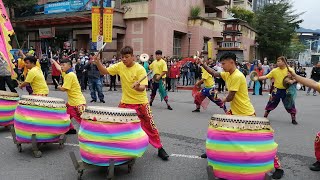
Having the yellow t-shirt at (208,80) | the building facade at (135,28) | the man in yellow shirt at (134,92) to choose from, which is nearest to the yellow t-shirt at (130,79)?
the man in yellow shirt at (134,92)

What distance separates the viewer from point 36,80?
6.55 m

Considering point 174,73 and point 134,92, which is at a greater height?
point 134,92

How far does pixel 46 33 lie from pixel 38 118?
23726 mm

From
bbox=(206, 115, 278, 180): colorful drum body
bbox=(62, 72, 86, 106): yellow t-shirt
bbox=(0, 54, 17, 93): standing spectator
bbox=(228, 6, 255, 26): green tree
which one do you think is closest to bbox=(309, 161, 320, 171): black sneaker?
bbox=(206, 115, 278, 180): colorful drum body

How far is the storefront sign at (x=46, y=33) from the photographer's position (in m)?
26.9

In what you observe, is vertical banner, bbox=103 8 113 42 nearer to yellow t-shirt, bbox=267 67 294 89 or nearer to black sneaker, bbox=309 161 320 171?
yellow t-shirt, bbox=267 67 294 89

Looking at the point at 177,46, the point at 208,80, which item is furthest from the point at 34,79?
the point at 177,46

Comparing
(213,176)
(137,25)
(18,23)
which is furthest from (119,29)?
(213,176)

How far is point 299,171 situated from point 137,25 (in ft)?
68.9

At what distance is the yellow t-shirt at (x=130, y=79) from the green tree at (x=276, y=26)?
35.6 metres

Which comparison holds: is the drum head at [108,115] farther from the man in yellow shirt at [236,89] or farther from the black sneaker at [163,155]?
the man in yellow shirt at [236,89]

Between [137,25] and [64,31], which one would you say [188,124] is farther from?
[64,31]

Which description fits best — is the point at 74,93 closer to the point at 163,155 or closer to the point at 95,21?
the point at 163,155

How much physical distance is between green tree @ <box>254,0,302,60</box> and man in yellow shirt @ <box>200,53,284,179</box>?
116 feet
